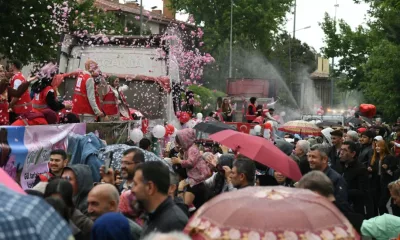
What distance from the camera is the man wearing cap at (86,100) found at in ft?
46.7

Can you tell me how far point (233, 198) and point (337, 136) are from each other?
9.56 metres

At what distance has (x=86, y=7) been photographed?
41.9 m

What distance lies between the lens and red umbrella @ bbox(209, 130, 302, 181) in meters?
9.52

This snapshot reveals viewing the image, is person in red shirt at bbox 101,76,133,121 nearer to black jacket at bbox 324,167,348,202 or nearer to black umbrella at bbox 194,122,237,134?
black umbrella at bbox 194,122,237,134

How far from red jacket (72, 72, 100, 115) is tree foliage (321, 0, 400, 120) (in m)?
14.1

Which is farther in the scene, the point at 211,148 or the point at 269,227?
the point at 211,148

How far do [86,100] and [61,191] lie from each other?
25.6ft

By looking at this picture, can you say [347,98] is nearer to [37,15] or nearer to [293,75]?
[293,75]

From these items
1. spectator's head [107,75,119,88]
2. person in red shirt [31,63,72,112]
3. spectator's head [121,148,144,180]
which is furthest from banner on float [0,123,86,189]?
spectator's head [107,75,119,88]

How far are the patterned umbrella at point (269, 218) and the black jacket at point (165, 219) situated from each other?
1266 millimetres

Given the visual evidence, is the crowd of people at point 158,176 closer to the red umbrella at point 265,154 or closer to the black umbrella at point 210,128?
the red umbrella at point 265,154

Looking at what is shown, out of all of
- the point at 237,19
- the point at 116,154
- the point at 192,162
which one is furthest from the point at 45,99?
the point at 237,19

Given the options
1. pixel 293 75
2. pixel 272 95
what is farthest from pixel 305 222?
pixel 293 75

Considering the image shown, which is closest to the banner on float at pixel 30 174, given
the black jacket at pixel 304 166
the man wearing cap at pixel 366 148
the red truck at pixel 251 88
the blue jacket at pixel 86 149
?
the blue jacket at pixel 86 149
